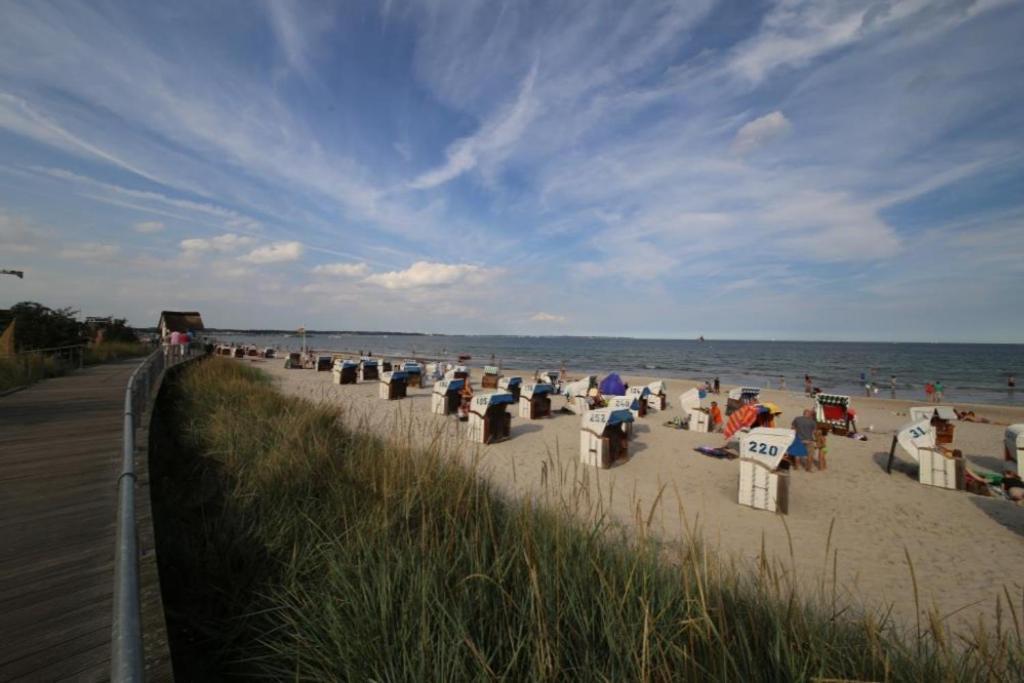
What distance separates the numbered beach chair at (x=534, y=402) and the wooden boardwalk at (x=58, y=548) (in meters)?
9.48

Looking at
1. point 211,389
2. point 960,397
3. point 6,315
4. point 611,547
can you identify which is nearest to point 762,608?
point 611,547

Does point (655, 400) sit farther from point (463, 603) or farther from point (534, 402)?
point (463, 603)

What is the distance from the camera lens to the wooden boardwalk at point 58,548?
1944 mm

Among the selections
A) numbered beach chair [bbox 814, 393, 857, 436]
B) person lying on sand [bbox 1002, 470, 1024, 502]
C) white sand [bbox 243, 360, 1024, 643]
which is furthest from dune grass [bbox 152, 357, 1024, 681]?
numbered beach chair [bbox 814, 393, 857, 436]

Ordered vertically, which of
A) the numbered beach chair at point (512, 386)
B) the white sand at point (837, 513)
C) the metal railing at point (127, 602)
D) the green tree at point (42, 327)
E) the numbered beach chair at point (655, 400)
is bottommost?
the white sand at point (837, 513)

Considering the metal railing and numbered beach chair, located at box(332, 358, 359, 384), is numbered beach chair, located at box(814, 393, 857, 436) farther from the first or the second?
numbered beach chair, located at box(332, 358, 359, 384)

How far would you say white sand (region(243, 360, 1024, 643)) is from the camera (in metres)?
4.28

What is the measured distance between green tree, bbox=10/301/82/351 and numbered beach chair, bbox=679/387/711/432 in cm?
2259

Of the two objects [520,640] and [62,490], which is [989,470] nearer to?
[520,640]

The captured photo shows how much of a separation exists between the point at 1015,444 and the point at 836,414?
5.25 m

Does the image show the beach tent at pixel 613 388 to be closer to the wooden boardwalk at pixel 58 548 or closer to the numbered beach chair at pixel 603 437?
the numbered beach chair at pixel 603 437

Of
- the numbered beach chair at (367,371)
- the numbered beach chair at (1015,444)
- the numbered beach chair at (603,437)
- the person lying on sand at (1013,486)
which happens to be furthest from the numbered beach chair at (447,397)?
the numbered beach chair at (1015,444)

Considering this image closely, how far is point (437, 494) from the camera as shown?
2986 millimetres

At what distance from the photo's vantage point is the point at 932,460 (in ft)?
25.8
